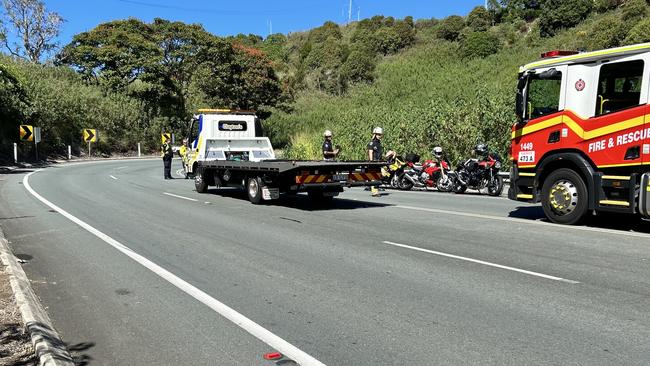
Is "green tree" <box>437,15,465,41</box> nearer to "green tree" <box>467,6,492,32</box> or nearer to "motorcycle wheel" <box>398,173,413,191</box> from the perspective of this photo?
"green tree" <box>467,6,492,32</box>

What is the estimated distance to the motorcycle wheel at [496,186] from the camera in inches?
639

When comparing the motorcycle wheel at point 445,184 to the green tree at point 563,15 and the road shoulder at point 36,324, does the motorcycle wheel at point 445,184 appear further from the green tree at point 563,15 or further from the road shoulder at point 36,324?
the green tree at point 563,15

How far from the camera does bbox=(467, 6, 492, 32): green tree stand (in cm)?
6312

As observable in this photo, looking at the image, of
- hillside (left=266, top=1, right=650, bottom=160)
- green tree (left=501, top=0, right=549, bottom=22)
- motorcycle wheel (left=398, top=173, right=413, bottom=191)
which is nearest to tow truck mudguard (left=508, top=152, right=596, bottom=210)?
motorcycle wheel (left=398, top=173, right=413, bottom=191)

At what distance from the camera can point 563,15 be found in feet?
167

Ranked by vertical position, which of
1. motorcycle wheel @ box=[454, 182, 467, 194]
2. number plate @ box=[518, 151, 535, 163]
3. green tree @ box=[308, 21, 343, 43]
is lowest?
motorcycle wheel @ box=[454, 182, 467, 194]

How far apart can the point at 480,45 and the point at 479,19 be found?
1590cm

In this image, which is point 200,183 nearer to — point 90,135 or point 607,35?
point 90,135

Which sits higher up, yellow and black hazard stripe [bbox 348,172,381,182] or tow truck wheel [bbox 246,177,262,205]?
yellow and black hazard stripe [bbox 348,172,381,182]

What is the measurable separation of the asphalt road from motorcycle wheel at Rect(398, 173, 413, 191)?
23.5 ft

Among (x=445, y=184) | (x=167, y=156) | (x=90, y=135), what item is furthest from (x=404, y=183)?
(x=90, y=135)

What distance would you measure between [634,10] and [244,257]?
46228mm

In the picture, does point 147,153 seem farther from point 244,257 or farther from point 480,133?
point 244,257

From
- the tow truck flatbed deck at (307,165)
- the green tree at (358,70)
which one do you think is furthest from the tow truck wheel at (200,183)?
the green tree at (358,70)
